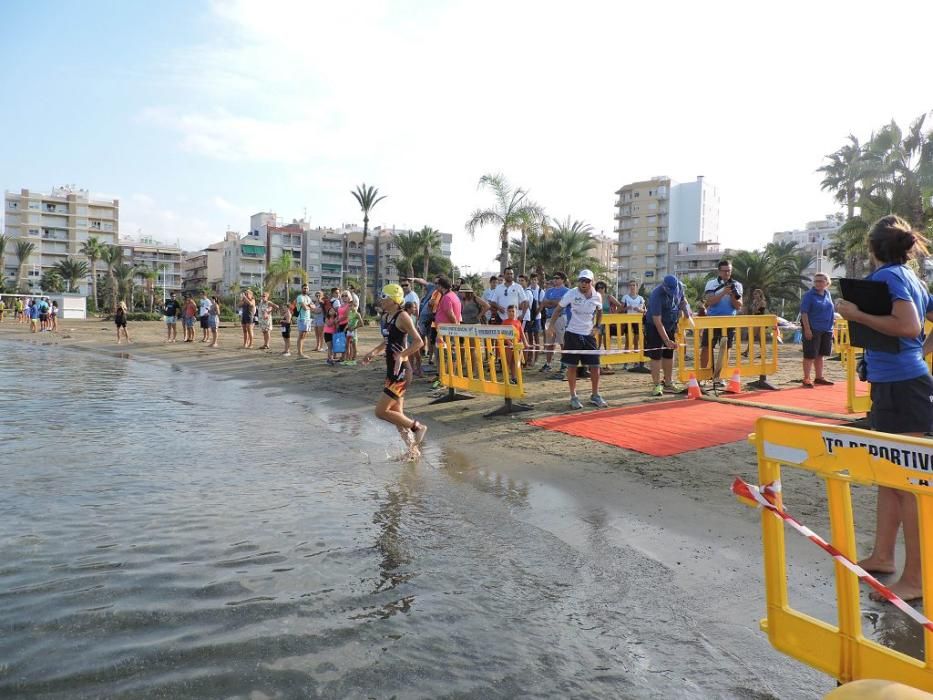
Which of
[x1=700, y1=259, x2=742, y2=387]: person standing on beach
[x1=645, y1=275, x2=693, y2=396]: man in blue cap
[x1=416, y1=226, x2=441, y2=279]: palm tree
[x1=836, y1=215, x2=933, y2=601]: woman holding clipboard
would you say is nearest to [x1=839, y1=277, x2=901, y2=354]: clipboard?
[x1=836, y1=215, x2=933, y2=601]: woman holding clipboard

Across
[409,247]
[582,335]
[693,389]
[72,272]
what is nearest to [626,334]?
[693,389]

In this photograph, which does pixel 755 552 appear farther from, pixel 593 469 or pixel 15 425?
pixel 15 425

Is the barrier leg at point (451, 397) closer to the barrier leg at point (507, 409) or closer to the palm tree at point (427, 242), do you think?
the barrier leg at point (507, 409)

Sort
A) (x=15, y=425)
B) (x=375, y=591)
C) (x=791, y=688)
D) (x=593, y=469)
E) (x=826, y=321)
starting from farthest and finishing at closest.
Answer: (x=826, y=321) < (x=15, y=425) < (x=593, y=469) < (x=375, y=591) < (x=791, y=688)

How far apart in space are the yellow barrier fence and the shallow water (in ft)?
8.23

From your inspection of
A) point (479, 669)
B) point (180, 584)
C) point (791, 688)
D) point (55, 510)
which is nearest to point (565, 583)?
point (479, 669)

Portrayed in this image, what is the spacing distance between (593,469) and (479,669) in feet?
12.4

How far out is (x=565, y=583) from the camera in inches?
149

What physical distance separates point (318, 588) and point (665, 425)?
18.1 ft

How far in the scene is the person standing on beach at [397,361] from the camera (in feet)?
23.4

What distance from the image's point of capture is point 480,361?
32.4 ft

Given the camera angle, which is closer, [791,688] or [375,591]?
[791,688]

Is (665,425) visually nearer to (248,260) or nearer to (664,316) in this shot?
(664,316)

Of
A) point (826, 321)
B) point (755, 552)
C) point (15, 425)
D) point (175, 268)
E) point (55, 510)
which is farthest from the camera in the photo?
point (175, 268)
